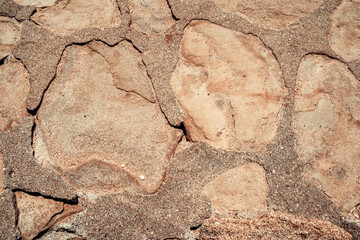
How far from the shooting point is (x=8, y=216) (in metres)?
1.41

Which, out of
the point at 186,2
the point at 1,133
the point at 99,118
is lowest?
the point at 1,133

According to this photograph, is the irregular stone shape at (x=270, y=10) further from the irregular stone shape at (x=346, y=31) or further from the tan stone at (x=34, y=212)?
the tan stone at (x=34, y=212)

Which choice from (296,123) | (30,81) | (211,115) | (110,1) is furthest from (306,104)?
(30,81)

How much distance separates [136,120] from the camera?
1.50 m

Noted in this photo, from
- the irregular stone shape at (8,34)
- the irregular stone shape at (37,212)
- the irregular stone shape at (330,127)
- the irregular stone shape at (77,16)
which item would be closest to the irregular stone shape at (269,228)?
the irregular stone shape at (330,127)

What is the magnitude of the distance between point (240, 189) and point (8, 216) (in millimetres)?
1088

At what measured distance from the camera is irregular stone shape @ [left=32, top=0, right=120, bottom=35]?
1.63m

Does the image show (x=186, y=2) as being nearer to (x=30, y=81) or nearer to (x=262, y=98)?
(x=262, y=98)

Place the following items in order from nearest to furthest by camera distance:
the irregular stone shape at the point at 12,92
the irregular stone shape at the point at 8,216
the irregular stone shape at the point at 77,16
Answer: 1. the irregular stone shape at the point at 8,216
2. the irregular stone shape at the point at 12,92
3. the irregular stone shape at the point at 77,16

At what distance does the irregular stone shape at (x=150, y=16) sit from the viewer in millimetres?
1634

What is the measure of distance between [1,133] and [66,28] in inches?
24.7

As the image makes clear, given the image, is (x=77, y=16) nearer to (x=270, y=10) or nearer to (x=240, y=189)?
(x=270, y=10)

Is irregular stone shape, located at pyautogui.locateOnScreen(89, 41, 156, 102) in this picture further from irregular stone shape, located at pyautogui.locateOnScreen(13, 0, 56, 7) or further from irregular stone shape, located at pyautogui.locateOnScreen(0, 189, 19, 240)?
irregular stone shape, located at pyautogui.locateOnScreen(0, 189, 19, 240)

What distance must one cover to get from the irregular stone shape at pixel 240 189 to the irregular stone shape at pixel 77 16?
98 centimetres
